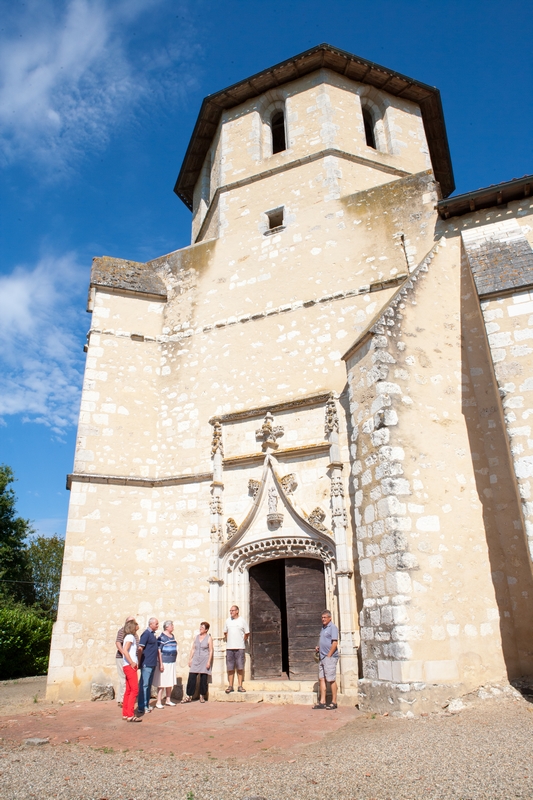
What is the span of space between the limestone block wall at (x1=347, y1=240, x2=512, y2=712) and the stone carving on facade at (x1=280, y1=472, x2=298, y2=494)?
1.31 meters

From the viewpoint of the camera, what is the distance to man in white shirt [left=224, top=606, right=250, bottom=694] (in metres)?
8.20

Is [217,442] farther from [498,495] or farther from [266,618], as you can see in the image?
[498,495]

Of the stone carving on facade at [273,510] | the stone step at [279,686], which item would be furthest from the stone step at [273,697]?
the stone carving on facade at [273,510]

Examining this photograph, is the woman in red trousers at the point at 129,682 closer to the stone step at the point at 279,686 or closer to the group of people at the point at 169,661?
the group of people at the point at 169,661

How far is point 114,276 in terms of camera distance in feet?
39.2

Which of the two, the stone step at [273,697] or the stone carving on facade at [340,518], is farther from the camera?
the stone carving on facade at [340,518]

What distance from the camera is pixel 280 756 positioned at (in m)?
4.52

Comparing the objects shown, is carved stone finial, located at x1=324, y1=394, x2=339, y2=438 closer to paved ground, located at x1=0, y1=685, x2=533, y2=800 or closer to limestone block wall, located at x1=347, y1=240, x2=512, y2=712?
limestone block wall, located at x1=347, y1=240, x2=512, y2=712

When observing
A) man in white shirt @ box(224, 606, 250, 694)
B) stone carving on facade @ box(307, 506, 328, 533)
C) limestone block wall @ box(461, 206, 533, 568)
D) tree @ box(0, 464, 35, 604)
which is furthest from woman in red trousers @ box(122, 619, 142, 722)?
tree @ box(0, 464, 35, 604)

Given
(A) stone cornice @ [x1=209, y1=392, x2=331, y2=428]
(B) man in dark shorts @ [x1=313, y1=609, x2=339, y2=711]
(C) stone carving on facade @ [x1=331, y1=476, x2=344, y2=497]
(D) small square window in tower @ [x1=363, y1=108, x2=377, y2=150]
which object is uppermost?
(D) small square window in tower @ [x1=363, y1=108, x2=377, y2=150]

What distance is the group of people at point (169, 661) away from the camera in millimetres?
6723

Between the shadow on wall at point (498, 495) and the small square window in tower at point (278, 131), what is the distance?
294 inches

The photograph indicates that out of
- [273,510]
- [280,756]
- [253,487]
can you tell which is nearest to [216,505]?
[253,487]

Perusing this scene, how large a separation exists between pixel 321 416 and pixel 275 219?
477 cm
